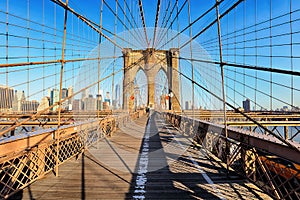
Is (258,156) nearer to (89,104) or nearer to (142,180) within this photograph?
(142,180)

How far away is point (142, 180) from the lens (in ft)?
11.4

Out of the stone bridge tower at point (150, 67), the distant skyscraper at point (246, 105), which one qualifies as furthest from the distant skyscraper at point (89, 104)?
the distant skyscraper at point (246, 105)

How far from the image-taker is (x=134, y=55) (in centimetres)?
2488

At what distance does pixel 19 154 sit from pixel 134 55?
2285cm

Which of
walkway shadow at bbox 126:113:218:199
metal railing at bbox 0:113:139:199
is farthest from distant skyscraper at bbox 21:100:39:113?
walkway shadow at bbox 126:113:218:199

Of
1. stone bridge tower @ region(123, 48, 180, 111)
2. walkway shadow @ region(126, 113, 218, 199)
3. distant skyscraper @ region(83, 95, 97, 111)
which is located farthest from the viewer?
stone bridge tower @ region(123, 48, 180, 111)

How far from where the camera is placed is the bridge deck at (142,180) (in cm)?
288

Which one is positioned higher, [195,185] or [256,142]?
[256,142]

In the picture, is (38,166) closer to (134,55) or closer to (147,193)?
(147,193)

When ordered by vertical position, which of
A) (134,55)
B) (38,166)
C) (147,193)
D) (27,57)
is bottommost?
(147,193)

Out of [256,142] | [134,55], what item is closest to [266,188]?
[256,142]

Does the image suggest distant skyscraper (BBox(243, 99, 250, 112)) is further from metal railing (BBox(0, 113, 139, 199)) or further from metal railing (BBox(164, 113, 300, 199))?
metal railing (BBox(0, 113, 139, 199))

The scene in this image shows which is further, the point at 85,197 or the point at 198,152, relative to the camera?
the point at 198,152

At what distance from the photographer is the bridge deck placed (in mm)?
2883
